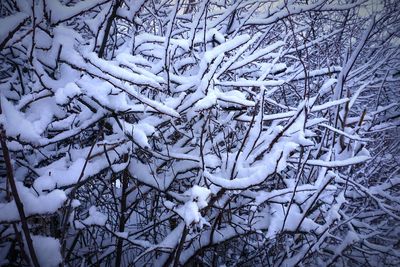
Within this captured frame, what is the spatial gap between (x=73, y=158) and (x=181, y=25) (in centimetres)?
160

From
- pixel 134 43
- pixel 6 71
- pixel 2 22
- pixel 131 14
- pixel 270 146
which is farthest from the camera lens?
pixel 6 71

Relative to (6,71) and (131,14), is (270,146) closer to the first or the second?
(131,14)

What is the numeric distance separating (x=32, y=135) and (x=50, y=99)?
0.41m

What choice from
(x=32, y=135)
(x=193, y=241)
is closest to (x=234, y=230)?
(x=193, y=241)

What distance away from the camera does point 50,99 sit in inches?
57.9

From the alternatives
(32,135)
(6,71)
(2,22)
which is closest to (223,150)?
(32,135)

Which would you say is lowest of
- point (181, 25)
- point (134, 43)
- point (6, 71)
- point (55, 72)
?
point (55, 72)

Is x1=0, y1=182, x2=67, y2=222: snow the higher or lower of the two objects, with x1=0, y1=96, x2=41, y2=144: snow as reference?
lower

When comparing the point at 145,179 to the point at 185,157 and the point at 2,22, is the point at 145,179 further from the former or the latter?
the point at 2,22

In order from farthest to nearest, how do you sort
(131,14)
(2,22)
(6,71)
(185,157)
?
1. (6,71)
2. (185,157)
3. (131,14)
4. (2,22)

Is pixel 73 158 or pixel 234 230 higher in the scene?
pixel 73 158

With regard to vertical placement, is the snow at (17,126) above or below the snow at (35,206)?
above

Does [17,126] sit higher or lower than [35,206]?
higher

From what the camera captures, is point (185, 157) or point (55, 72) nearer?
point (55, 72)
